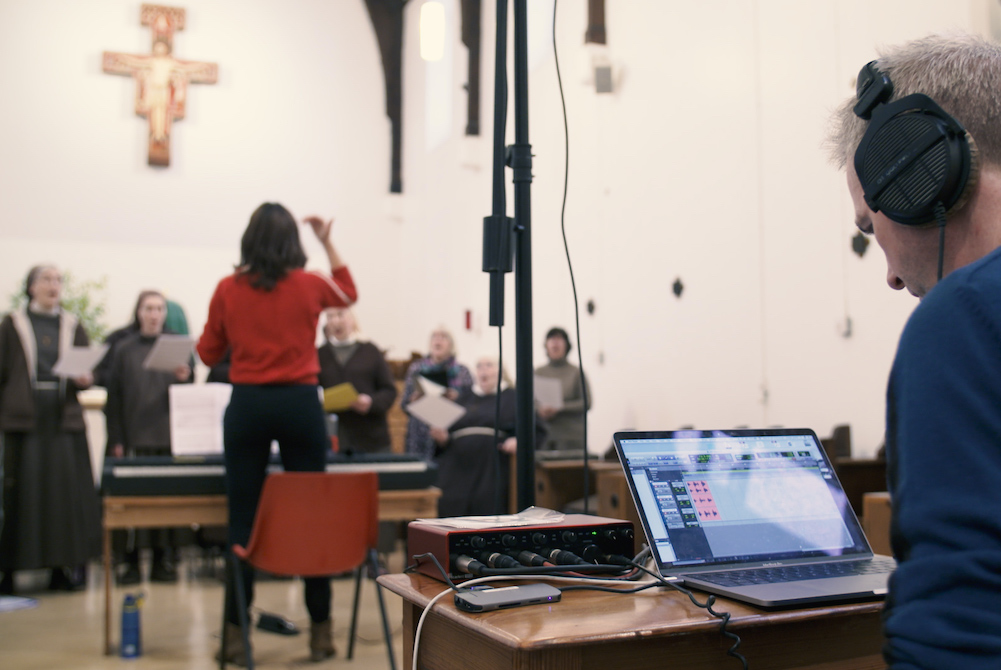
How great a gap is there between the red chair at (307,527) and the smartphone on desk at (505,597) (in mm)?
1706

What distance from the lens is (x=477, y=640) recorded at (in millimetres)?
1001

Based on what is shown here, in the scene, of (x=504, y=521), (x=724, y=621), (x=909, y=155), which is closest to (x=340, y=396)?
(x=504, y=521)

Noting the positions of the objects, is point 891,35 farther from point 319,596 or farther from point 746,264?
point 319,596

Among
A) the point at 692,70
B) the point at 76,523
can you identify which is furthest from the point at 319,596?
the point at 692,70

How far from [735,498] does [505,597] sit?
1.28 feet

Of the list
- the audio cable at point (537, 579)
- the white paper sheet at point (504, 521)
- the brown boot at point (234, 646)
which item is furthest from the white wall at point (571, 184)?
the audio cable at point (537, 579)

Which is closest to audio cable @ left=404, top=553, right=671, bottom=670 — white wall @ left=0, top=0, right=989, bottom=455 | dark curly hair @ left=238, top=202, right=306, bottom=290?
dark curly hair @ left=238, top=202, right=306, bottom=290

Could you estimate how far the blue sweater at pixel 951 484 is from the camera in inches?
24.2

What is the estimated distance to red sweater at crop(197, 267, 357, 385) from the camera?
2.76 meters

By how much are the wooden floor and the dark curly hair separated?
52.1 inches

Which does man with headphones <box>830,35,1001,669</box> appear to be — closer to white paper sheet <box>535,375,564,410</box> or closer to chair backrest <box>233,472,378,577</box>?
chair backrest <box>233,472,378,577</box>

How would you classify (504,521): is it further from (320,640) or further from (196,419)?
(196,419)

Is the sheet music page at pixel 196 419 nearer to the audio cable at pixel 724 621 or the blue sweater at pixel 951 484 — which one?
the audio cable at pixel 724 621

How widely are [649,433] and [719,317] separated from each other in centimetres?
410
